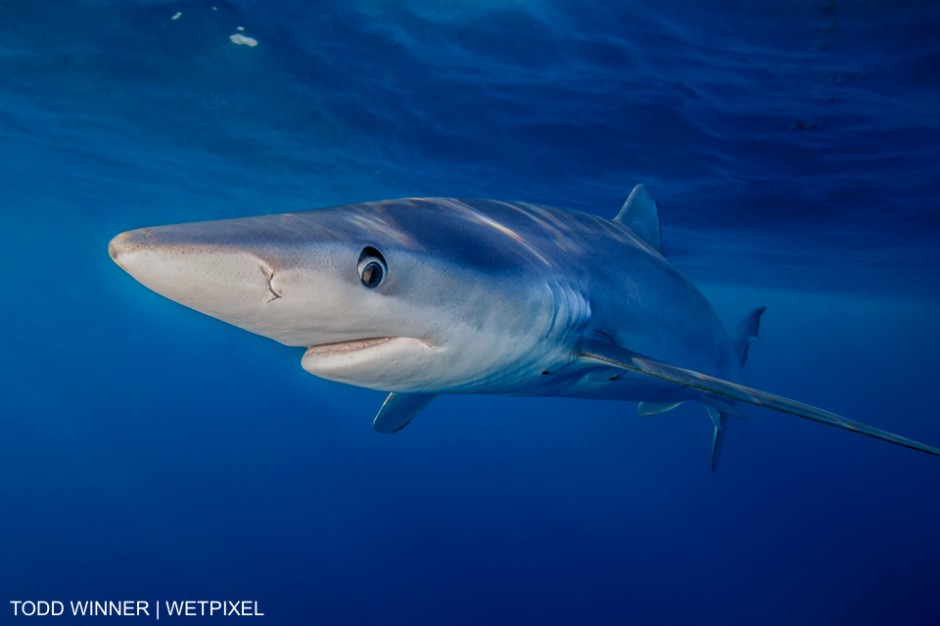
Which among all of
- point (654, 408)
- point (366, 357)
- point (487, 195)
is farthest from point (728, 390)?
point (487, 195)

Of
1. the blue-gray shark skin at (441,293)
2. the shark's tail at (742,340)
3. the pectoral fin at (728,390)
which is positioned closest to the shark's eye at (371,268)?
the blue-gray shark skin at (441,293)

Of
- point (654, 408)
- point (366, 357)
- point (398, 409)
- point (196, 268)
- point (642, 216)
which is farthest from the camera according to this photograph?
point (654, 408)

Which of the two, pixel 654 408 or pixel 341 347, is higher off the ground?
pixel 341 347

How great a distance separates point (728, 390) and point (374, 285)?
5.30ft

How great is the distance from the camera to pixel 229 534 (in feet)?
76.6

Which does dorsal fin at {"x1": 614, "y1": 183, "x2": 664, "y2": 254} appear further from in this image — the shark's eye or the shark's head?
the shark's eye

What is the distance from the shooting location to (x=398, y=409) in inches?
177

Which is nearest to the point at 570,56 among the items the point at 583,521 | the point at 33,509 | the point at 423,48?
the point at 423,48

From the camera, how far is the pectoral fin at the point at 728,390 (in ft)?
7.07

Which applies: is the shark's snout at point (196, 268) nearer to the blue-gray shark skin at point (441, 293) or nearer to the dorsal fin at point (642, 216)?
the blue-gray shark skin at point (441, 293)

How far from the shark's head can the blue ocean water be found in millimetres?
6921

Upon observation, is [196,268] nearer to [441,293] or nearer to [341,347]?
[341,347]

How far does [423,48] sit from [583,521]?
24336 mm

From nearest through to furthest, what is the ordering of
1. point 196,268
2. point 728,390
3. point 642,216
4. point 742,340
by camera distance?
point 196,268
point 728,390
point 642,216
point 742,340
